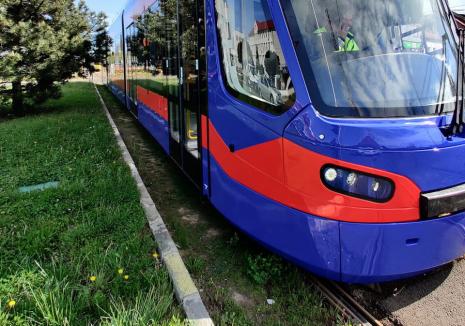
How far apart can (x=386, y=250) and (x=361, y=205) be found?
33 cm

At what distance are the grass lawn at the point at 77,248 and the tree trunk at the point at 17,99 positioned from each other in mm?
6070

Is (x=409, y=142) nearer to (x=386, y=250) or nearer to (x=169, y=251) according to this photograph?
(x=386, y=250)

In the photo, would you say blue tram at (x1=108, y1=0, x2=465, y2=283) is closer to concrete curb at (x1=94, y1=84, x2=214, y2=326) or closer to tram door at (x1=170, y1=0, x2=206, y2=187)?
concrete curb at (x1=94, y1=84, x2=214, y2=326)

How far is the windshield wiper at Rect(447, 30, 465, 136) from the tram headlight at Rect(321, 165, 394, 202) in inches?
22.3

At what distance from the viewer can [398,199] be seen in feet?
8.51

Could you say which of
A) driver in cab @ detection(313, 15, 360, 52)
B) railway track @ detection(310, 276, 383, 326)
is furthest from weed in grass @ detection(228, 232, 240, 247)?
driver in cab @ detection(313, 15, 360, 52)

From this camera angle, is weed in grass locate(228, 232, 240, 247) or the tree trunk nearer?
weed in grass locate(228, 232, 240, 247)

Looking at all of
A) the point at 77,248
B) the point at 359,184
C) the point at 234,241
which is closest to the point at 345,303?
the point at 359,184

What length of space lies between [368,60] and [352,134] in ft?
1.88

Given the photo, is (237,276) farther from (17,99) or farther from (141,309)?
(17,99)

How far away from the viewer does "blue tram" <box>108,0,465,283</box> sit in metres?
2.61

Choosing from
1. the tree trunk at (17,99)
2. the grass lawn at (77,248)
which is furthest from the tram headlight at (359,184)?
the tree trunk at (17,99)

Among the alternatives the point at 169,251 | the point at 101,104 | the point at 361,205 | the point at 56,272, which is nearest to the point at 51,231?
the point at 56,272

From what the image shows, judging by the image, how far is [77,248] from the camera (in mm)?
3764
